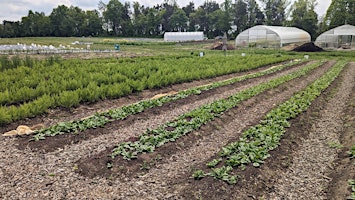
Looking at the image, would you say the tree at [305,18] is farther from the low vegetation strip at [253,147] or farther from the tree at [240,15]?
the low vegetation strip at [253,147]

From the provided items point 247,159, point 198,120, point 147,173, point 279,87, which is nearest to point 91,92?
point 198,120

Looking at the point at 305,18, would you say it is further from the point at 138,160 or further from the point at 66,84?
the point at 138,160

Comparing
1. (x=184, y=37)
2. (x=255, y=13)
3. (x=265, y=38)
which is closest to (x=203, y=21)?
(x=255, y=13)

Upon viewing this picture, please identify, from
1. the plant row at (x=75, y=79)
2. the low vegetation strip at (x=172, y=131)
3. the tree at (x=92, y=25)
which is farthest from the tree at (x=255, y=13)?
the low vegetation strip at (x=172, y=131)

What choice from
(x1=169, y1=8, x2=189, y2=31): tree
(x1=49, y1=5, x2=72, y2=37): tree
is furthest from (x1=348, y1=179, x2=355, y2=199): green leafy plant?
(x1=169, y1=8, x2=189, y2=31): tree

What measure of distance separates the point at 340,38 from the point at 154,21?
147ft

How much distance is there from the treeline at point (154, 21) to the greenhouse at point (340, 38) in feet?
44.5

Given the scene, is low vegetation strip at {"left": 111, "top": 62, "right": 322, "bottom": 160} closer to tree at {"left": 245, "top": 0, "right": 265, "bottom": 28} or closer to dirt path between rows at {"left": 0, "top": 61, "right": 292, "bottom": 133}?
dirt path between rows at {"left": 0, "top": 61, "right": 292, "bottom": 133}

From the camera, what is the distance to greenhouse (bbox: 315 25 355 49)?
32.7 m

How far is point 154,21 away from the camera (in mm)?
68312

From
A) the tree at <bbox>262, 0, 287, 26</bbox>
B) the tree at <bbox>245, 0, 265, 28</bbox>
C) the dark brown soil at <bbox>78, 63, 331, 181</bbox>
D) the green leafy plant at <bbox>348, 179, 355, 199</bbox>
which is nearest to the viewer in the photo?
the green leafy plant at <bbox>348, 179, 355, 199</bbox>

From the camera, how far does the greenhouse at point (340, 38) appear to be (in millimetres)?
32737

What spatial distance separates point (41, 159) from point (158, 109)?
3637 mm

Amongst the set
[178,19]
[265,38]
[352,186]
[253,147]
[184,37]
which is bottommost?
[352,186]
